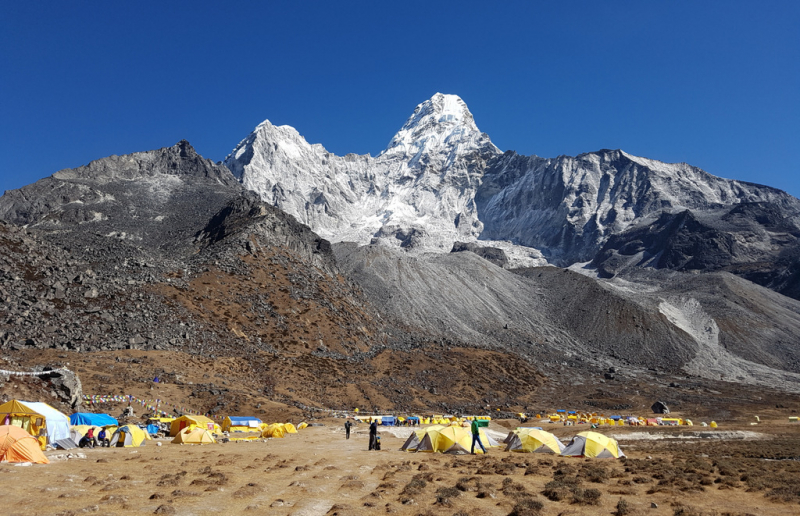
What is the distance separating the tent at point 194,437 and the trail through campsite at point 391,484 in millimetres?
6032

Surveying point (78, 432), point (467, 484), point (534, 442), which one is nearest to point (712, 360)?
point (534, 442)

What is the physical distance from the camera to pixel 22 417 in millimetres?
28359

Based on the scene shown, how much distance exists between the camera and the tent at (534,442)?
Result: 102 ft

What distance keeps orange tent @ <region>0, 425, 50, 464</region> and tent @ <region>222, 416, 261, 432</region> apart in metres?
25.3

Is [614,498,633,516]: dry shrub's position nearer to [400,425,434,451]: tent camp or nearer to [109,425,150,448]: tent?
[400,425,434,451]: tent camp

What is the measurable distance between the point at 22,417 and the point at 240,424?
76.2ft

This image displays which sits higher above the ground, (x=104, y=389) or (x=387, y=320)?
(x=387, y=320)

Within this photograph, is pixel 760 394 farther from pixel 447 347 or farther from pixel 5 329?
pixel 5 329

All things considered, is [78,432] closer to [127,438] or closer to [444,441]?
[127,438]

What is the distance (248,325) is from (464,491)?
235 feet

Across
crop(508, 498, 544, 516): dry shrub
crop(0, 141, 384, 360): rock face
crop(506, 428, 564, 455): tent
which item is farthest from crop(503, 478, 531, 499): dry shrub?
crop(0, 141, 384, 360): rock face

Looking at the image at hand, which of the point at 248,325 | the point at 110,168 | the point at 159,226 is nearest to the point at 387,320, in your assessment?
the point at 248,325

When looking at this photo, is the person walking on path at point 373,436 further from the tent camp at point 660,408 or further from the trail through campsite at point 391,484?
the tent camp at point 660,408

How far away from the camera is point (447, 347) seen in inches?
4306
